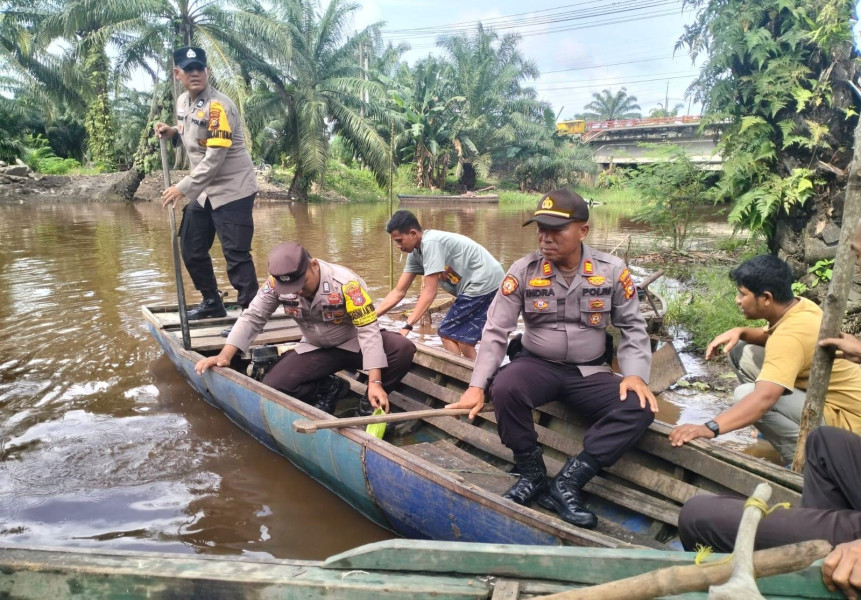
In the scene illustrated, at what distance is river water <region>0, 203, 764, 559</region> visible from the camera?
9.98ft

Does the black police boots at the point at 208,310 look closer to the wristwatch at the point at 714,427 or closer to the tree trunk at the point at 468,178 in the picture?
the wristwatch at the point at 714,427

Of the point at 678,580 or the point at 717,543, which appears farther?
the point at 717,543

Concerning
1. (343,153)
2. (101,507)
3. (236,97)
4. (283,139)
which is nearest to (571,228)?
(101,507)

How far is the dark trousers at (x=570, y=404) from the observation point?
261 cm

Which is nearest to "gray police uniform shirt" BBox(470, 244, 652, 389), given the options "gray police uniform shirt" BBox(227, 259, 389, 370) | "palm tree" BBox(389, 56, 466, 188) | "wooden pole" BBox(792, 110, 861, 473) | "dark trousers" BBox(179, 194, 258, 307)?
"wooden pole" BBox(792, 110, 861, 473)

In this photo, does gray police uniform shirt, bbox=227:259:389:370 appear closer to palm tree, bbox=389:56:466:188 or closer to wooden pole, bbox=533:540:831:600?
wooden pole, bbox=533:540:831:600

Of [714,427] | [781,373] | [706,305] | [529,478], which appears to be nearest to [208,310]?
[529,478]

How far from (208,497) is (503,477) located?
1623 millimetres

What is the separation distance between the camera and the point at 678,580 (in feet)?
4.38

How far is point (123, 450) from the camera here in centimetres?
383

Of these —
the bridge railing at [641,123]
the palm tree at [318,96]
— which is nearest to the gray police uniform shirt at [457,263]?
the palm tree at [318,96]

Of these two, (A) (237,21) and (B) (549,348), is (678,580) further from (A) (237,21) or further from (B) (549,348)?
(A) (237,21)

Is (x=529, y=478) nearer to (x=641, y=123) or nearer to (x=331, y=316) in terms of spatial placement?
(x=331, y=316)

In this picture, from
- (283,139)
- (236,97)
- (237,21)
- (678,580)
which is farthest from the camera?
(283,139)
